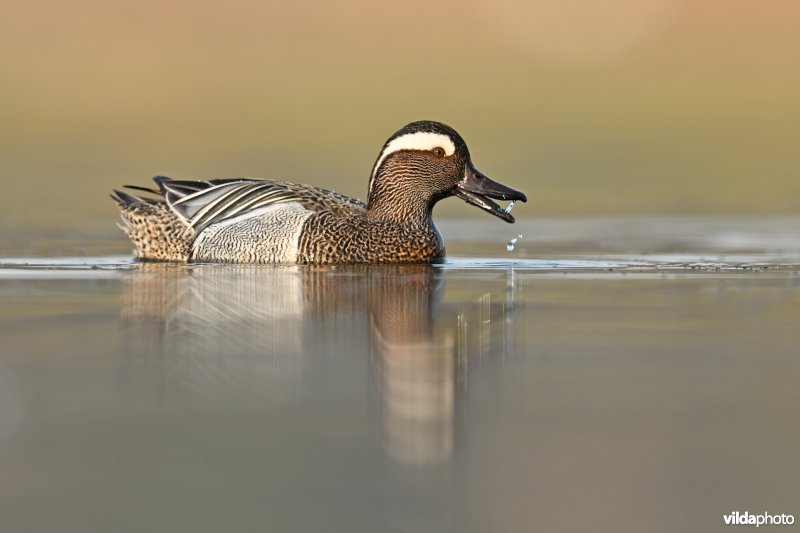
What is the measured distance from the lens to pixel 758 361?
6.73 m

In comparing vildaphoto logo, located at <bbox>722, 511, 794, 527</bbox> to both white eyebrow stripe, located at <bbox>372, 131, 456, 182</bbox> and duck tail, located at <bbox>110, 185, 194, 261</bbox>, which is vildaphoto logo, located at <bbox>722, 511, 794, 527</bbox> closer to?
white eyebrow stripe, located at <bbox>372, 131, 456, 182</bbox>

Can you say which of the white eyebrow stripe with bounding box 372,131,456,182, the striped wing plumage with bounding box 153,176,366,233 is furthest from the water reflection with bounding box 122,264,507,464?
the white eyebrow stripe with bounding box 372,131,456,182

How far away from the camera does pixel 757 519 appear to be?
4340mm

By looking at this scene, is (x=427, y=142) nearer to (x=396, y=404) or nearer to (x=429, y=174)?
(x=429, y=174)

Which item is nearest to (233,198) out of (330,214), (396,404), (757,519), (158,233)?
(158,233)

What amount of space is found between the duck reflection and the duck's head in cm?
153

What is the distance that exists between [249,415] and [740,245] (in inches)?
321

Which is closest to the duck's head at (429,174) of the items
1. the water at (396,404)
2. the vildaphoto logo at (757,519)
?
the water at (396,404)

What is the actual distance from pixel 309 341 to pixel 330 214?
4607 millimetres

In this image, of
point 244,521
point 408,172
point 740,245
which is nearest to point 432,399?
point 244,521

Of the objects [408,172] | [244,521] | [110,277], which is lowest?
[244,521]

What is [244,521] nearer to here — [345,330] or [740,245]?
[345,330]

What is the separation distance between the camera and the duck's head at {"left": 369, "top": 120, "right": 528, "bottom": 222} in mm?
11914

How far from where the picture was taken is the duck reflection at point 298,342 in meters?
5.68
